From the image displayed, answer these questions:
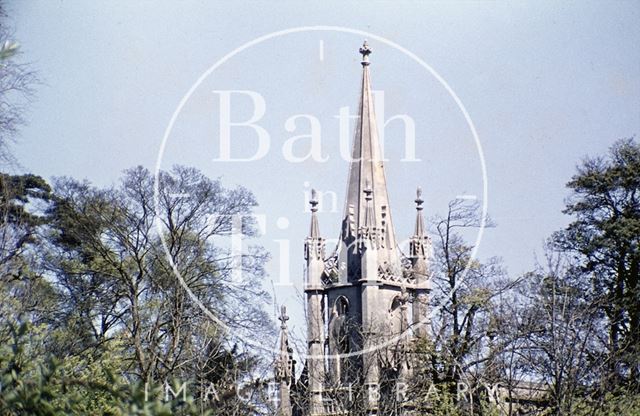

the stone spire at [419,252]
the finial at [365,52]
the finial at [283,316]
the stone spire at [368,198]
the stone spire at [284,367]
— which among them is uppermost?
the finial at [365,52]

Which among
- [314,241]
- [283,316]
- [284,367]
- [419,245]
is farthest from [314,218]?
[283,316]

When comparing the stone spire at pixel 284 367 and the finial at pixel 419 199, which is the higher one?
the finial at pixel 419 199

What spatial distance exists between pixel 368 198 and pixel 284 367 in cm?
1157

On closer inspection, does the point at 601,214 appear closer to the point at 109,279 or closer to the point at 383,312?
the point at 383,312

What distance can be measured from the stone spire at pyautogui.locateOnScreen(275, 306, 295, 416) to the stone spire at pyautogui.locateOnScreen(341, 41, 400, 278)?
865 cm

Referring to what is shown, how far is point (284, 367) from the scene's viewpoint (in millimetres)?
31641

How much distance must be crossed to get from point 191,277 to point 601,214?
1187 centimetres

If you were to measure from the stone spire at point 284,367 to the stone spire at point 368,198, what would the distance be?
8651 millimetres

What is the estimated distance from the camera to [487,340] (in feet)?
86.0

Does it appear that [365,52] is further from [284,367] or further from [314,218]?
[284,367]

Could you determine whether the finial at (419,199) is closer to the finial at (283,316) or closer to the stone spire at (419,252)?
the stone spire at (419,252)

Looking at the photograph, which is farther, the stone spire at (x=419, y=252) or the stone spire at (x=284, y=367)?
the stone spire at (x=419, y=252)

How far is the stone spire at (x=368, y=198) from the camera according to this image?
42.3 m

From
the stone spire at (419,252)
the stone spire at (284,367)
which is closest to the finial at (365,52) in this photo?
the stone spire at (419,252)
